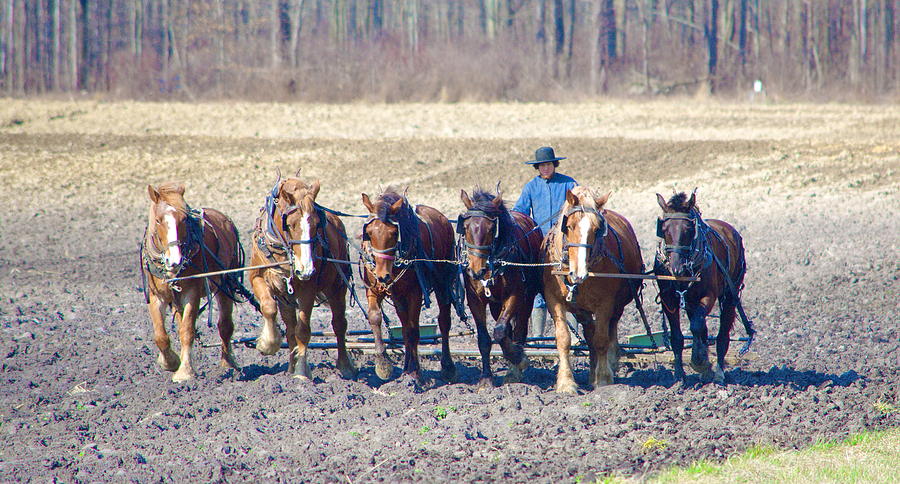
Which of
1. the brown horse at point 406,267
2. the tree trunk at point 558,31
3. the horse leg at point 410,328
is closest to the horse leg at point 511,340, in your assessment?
the brown horse at point 406,267

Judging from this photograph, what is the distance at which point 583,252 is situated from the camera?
7.71m

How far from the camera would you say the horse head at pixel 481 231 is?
798 centimetres

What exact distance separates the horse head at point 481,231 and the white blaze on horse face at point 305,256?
51.4 inches

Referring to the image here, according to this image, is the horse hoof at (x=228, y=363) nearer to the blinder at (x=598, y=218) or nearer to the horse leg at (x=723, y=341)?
the blinder at (x=598, y=218)

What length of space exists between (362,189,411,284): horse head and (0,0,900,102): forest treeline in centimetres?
2827

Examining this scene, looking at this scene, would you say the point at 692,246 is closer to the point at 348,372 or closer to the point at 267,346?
the point at 348,372

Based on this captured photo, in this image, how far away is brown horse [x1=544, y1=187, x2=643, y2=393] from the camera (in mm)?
7820

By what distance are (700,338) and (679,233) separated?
101 centimetres

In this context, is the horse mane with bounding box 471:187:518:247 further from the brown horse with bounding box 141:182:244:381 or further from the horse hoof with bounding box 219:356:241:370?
the horse hoof with bounding box 219:356:241:370

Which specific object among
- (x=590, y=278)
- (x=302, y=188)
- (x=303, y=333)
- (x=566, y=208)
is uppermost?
(x=302, y=188)

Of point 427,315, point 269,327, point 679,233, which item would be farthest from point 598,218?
point 427,315

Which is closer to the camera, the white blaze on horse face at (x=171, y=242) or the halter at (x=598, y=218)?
the halter at (x=598, y=218)

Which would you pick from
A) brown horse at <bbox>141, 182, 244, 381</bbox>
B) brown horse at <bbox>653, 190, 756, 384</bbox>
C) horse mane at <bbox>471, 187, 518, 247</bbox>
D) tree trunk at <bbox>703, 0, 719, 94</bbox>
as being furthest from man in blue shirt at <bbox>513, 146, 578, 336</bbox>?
tree trunk at <bbox>703, 0, 719, 94</bbox>

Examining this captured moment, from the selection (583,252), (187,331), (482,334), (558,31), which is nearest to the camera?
(583,252)
